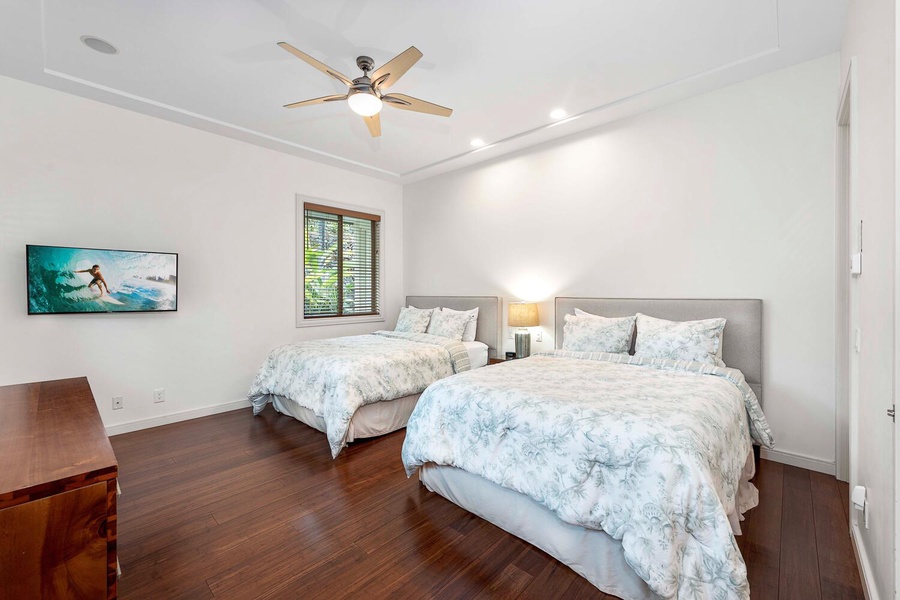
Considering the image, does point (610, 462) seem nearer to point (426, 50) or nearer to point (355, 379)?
point (355, 379)

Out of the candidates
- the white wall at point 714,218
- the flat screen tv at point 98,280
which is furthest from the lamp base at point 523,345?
the flat screen tv at point 98,280

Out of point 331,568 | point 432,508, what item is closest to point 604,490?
point 432,508

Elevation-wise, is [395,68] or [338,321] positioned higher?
[395,68]

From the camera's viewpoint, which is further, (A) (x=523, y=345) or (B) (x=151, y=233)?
(A) (x=523, y=345)

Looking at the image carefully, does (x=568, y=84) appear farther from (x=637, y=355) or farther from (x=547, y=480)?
(x=547, y=480)

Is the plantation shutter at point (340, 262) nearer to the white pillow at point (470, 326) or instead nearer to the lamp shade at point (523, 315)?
the white pillow at point (470, 326)

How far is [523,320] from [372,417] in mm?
1783

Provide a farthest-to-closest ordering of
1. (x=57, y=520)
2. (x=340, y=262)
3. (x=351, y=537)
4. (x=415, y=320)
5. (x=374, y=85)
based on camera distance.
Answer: (x=340, y=262) < (x=415, y=320) < (x=374, y=85) < (x=351, y=537) < (x=57, y=520)

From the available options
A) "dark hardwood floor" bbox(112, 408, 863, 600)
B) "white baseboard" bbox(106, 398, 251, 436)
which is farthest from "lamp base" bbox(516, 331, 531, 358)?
"white baseboard" bbox(106, 398, 251, 436)

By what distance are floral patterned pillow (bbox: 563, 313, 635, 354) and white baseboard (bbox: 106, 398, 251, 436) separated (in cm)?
346

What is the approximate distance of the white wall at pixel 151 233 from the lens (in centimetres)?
306

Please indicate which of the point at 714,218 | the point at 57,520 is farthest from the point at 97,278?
the point at 714,218

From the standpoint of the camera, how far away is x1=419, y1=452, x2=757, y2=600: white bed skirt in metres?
1.65

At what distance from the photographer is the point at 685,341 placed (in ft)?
9.52
